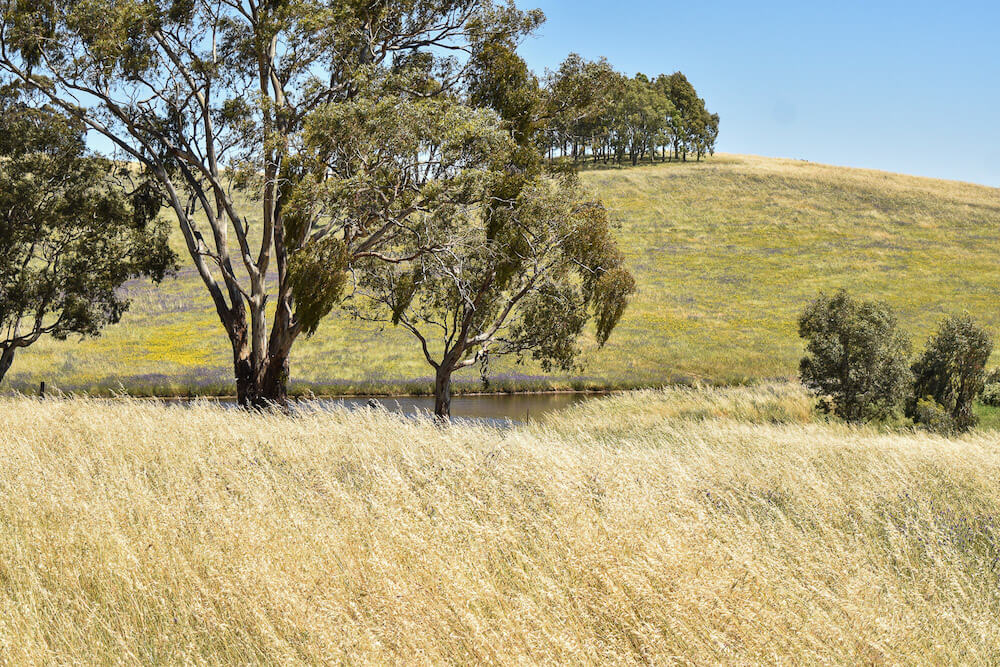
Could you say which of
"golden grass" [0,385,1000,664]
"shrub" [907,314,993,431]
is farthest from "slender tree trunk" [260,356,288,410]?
"shrub" [907,314,993,431]

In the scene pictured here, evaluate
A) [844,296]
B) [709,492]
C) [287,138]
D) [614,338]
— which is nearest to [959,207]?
[614,338]

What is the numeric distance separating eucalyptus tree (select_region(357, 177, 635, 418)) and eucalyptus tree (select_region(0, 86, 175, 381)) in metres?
6.97

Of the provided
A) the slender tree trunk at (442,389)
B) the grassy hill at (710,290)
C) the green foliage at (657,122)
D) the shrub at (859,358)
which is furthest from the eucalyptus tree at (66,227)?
the green foliage at (657,122)

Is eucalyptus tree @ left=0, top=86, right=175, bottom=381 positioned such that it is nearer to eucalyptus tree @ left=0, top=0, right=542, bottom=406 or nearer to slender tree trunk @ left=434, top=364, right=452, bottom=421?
eucalyptus tree @ left=0, top=0, right=542, bottom=406

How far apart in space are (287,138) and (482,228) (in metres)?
5.84

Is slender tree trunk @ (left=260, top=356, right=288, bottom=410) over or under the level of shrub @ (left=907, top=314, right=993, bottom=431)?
under

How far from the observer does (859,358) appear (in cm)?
2109

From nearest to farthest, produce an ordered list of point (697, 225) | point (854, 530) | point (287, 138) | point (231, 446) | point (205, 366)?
point (854, 530) < point (231, 446) < point (287, 138) < point (205, 366) < point (697, 225)

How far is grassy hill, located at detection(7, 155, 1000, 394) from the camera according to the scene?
37375 millimetres

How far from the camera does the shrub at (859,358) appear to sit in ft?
68.1

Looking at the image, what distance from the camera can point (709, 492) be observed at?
268 inches

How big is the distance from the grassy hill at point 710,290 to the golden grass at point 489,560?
16.5 m

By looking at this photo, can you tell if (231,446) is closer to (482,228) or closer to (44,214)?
(482,228)

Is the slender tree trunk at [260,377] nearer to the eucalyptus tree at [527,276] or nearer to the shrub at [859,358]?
the eucalyptus tree at [527,276]
